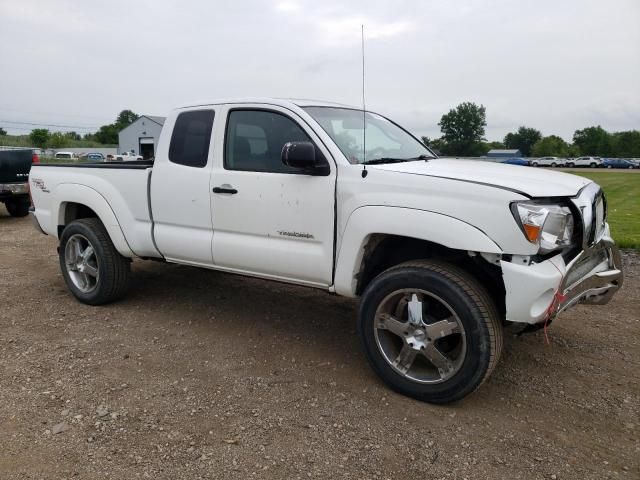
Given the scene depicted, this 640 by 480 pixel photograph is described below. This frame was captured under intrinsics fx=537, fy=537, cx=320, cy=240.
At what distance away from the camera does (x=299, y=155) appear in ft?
11.5

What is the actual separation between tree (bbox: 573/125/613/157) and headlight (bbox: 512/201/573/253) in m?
103

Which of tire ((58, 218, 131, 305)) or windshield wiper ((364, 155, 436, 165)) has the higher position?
windshield wiper ((364, 155, 436, 165))

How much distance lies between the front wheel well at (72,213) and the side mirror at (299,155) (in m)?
2.73

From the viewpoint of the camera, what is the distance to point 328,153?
3.69 meters

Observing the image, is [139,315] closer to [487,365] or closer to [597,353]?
[487,365]

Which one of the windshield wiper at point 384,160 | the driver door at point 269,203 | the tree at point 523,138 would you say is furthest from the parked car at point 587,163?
the driver door at point 269,203

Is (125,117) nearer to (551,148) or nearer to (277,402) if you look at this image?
(551,148)

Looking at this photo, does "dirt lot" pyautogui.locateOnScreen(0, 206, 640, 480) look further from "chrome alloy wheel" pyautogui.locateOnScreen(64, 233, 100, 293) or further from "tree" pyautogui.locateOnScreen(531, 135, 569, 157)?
"tree" pyautogui.locateOnScreen(531, 135, 569, 157)

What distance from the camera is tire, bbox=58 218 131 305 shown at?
5012mm

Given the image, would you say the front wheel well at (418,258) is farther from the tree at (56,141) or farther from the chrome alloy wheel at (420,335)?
the tree at (56,141)

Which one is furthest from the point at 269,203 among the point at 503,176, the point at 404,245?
the point at 503,176

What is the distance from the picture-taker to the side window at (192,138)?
14.3 feet

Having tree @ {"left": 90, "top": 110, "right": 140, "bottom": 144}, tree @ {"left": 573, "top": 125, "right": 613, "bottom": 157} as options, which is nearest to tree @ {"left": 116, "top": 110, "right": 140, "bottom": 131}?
tree @ {"left": 90, "top": 110, "right": 140, "bottom": 144}

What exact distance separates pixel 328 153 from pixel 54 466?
2.43m
